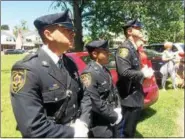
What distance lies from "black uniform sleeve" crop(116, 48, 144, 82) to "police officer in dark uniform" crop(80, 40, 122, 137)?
36 cm

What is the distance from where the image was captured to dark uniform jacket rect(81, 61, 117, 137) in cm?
379

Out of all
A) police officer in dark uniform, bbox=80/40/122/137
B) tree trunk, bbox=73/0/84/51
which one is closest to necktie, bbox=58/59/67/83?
police officer in dark uniform, bbox=80/40/122/137

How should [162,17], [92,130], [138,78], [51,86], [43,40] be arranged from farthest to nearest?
1. [162,17]
2. [138,78]
3. [92,130]
4. [43,40]
5. [51,86]

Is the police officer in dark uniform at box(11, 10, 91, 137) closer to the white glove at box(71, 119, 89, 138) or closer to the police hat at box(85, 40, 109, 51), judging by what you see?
the white glove at box(71, 119, 89, 138)

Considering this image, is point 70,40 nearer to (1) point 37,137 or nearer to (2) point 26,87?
(2) point 26,87

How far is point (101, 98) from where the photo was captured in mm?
3891

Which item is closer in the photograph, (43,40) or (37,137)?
(37,137)

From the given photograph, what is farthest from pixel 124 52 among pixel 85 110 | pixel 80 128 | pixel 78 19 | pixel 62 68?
pixel 78 19

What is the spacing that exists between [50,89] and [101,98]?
1495mm

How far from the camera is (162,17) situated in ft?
63.2

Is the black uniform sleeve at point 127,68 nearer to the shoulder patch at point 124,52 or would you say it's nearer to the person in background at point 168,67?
the shoulder patch at point 124,52

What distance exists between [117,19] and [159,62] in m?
7.37

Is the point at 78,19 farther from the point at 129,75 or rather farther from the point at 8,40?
the point at 8,40

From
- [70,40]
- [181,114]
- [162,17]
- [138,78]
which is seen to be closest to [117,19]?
[162,17]
